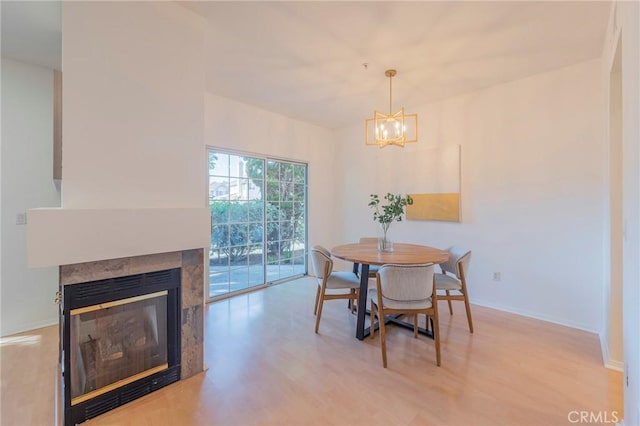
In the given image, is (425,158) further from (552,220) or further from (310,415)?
(310,415)

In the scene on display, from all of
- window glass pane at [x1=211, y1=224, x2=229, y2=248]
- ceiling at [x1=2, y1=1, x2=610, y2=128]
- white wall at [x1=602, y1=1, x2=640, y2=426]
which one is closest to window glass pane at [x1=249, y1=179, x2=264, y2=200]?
window glass pane at [x1=211, y1=224, x2=229, y2=248]

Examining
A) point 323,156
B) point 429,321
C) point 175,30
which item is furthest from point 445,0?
point 323,156

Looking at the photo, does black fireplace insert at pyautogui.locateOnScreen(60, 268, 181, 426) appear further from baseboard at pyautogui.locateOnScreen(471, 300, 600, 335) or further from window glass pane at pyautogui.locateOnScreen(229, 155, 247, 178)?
baseboard at pyautogui.locateOnScreen(471, 300, 600, 335)

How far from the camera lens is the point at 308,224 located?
16.4 ft

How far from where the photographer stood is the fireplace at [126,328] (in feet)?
5.43

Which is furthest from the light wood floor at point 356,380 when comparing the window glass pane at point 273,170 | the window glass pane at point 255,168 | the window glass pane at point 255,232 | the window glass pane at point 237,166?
the window glass pane at point 273,170

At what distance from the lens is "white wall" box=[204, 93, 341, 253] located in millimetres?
3727

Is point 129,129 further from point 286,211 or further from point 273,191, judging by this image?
point 286,211

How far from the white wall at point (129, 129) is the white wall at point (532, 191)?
3.16 metres

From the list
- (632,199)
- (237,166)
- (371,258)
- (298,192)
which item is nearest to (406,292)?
(371,258)

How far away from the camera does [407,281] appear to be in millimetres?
2189

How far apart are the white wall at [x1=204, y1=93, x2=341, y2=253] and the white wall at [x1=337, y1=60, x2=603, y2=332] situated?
1.81m

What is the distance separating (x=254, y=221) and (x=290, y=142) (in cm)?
148

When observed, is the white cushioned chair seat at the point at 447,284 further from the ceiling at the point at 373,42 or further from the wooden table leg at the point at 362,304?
the ceiling at the point at 373,42
